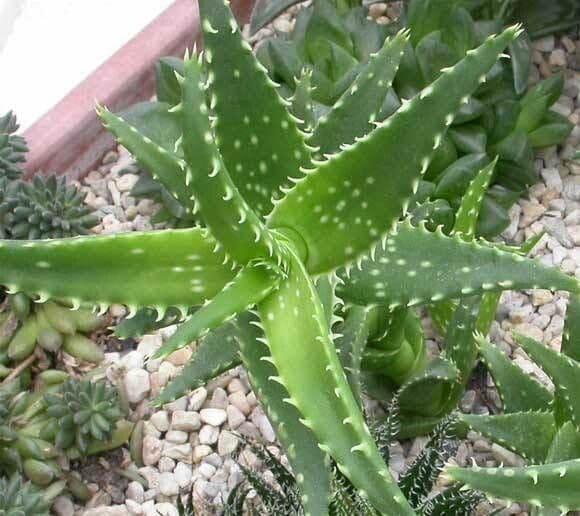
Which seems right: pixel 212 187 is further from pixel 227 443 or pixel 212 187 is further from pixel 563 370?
pixel 227 443

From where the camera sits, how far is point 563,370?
0.92m

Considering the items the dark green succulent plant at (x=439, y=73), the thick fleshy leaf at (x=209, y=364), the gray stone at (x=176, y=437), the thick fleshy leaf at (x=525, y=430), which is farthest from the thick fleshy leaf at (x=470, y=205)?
the gray stone at (x=176, y=437)

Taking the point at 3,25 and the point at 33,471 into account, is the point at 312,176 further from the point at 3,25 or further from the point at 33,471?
the point at 3,25

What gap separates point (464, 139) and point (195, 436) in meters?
0.58

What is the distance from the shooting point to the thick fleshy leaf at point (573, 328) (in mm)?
997

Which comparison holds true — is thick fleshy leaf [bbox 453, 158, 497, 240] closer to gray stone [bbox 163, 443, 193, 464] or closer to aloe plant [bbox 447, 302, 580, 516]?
aloe plant [bbox 447, 302, 580, 516]

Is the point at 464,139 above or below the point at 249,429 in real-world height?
above

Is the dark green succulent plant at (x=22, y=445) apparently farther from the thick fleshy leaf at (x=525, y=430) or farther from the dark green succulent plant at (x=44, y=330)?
the thick fleshy leaf at (x=525, y=430)

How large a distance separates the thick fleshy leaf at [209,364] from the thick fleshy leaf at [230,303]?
0.51 ft

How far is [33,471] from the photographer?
1177mm

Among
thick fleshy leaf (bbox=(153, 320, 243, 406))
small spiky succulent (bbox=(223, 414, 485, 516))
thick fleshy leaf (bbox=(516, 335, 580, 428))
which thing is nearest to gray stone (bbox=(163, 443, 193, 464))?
small spiky succulent (bbox=(223, 414, 485, 516))

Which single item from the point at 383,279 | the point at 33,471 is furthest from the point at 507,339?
the point at 33,471

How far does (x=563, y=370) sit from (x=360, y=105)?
1.15ft

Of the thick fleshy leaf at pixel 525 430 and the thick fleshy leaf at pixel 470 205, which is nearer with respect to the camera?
the thick fleshy leaf at pixel 525 430
